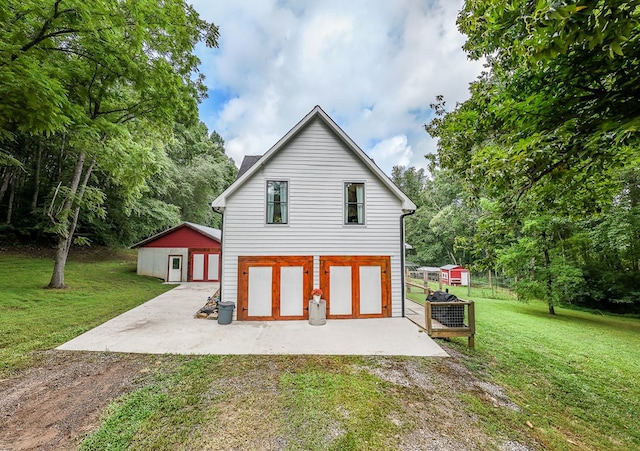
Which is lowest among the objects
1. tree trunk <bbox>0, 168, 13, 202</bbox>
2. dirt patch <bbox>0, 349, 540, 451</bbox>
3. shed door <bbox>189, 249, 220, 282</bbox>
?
dirt patch <bbox>0, 349, 540, 451</bbox>

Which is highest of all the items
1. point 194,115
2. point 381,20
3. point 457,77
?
point 381,20

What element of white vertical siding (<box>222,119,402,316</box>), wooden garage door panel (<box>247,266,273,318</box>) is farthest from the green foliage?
wooden garage door panel (<box>247,266,273,318</box>)

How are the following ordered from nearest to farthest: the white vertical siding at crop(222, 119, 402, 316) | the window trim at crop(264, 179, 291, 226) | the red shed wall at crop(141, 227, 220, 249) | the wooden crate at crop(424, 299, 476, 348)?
the wooden crate at crop(424, 299, 476, 348) → the white vertical siding at crop(222, 119, 402, 316) → the window trim at crop(264, 179, 291, 226) → the red shed wall at crop(141, 227, 220, 249)

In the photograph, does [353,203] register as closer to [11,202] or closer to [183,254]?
[183,254]

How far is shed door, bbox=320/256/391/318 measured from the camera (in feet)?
26.1

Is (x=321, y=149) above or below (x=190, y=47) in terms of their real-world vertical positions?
below

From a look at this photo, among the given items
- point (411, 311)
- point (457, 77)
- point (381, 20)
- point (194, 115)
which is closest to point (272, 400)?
point (411, 311)

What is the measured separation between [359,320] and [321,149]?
557cm

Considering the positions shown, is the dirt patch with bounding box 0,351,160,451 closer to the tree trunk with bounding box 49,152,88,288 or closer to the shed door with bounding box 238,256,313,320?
the shed door with bounding box 238,256,313,320

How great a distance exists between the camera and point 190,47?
7711 millimetres

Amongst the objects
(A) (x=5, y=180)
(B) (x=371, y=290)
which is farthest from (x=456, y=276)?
(A) (x=5, y=180)

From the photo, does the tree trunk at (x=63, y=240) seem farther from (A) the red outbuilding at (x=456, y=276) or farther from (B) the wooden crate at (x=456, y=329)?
(A) the red outbuilding at (x=456, y=276)

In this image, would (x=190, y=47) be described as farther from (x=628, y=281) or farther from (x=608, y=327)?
(x=628, y=281)

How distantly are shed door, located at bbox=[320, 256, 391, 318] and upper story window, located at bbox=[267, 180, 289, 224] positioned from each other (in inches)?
73.3
